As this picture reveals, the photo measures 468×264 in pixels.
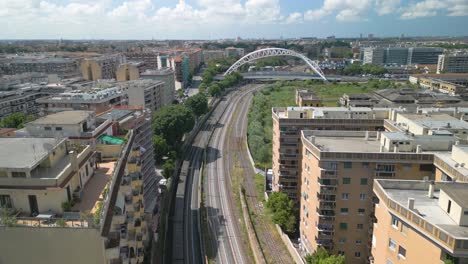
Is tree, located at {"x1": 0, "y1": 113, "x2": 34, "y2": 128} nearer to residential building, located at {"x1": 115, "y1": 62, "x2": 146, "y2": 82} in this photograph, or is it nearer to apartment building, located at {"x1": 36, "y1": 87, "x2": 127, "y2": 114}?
apartment building, located at {"x1": 36, "y1": 87, "x2": 127, "y2": 114}

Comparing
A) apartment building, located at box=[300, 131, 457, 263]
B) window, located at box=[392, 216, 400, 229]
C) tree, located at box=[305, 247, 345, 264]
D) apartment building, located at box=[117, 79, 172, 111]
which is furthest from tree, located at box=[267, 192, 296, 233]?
apartment building, located at box=[117, 79, 172, 111]

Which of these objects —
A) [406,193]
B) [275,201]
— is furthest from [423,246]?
[275,201]

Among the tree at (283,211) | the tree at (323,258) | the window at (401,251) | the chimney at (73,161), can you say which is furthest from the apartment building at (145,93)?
the window at (401,251)

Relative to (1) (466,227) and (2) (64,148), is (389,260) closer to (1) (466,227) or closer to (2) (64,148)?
(1) (466,227)

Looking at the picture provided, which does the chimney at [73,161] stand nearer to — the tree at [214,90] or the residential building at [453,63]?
the tree at [214,90]

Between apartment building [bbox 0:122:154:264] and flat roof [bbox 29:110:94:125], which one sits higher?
flat roof [bbox 29:110:94:125]
